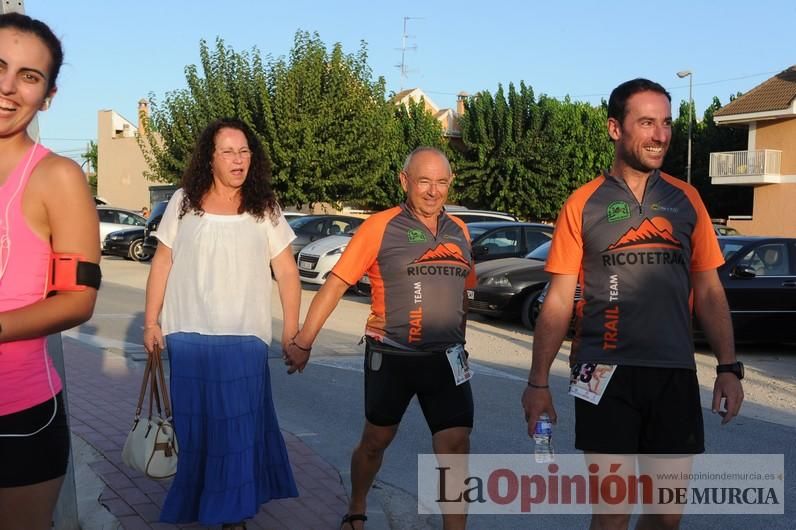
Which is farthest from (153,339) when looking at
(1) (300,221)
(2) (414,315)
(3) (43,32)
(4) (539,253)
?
(1) (300,221)

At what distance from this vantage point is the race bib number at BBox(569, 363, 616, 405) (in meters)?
3.42

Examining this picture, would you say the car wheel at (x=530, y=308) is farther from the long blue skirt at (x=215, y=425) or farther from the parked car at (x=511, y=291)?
the long blue skirt at (x=215, y=425)

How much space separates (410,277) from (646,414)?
134 centimetres

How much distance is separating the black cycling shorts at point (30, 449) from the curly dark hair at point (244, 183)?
2.05m

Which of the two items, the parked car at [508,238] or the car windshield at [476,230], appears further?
the car windshield at [476,230]

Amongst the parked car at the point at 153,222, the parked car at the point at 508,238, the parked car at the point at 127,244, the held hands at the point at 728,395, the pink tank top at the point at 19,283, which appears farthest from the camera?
the parked car at the point at 127,244

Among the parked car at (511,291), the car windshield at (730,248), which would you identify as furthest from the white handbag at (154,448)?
the parked car at (511,291)

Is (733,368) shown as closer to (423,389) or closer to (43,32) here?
(423,389)

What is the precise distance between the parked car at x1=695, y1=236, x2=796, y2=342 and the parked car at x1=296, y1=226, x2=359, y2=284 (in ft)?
26.7

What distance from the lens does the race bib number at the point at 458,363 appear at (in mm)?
4301

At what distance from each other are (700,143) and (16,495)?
51.0m

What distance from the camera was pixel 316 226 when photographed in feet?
70.9

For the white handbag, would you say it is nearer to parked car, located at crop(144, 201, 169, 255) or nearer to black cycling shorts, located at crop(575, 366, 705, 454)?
black cycling shorts, located at crop(575, 366, 705, 454)

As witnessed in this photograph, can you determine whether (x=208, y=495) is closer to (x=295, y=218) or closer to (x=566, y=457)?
(x=566, y=457)
